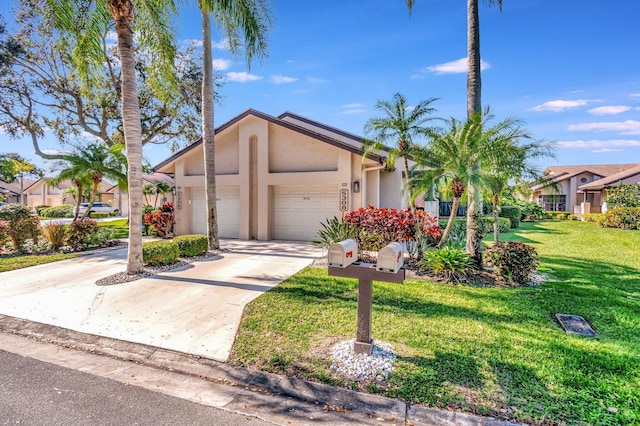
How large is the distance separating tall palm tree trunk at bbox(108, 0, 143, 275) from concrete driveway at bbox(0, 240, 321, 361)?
1450mm

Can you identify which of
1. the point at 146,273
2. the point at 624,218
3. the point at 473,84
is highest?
the point at 473,84

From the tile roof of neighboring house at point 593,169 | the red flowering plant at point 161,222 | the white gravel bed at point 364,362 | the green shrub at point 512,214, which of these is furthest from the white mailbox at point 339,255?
the tile roof of neighboring house at point 593,169

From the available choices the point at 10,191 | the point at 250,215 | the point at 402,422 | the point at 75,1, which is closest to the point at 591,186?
the point at 250,215

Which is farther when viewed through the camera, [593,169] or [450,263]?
[593,169]

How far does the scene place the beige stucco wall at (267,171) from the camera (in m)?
13.1

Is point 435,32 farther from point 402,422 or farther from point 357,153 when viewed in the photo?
point 402,422

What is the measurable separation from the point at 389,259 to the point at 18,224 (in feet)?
46.1

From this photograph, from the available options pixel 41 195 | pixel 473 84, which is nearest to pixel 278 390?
pixel 473 84

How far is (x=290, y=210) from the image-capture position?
14.4 metres

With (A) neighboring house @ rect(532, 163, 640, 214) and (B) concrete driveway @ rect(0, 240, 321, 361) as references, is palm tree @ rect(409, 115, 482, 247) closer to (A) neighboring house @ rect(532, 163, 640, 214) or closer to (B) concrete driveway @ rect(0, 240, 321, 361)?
(B) concrete driveway @ rect(0, 240, 321, 361)

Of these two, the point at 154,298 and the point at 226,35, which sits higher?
the point at 226,35

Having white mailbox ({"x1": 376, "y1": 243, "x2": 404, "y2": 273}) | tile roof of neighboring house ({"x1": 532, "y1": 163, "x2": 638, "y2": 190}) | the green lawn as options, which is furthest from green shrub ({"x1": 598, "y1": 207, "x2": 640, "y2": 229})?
white mailbox ({"x1": 376, "y1": 243, "x2": 404, "y2": 273})

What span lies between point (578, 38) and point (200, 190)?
16350 mm

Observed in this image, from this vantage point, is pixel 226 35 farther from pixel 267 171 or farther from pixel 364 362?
pixel 364 362
